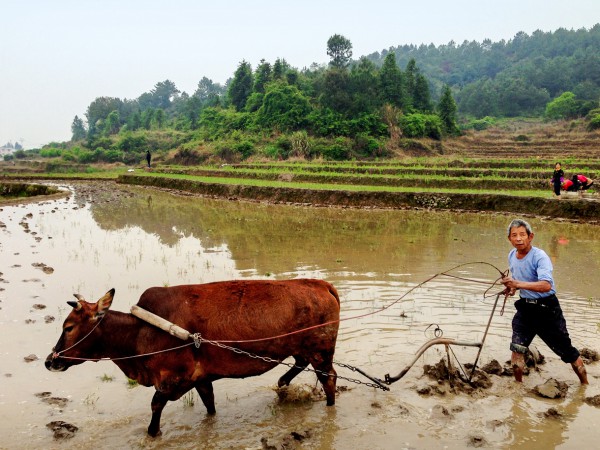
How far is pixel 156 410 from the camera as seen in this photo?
4414 mm

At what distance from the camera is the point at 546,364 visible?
5.89m

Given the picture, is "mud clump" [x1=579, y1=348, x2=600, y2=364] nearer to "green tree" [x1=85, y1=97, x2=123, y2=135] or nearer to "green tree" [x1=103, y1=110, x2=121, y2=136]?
"green tree" [x1=103, y1=110, x2=121, y2=136]

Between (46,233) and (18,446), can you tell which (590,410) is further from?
(46,233)

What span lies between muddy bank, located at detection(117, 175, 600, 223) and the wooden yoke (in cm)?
1566

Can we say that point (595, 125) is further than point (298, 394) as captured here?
Yes

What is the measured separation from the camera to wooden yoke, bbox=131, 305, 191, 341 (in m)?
4.22

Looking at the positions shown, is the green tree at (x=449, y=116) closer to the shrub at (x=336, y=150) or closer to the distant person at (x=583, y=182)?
the shrub at (x=336, y=150)

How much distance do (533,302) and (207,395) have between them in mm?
3296

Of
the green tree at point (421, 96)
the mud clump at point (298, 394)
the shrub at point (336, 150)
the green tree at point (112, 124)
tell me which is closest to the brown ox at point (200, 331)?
the mud clump at point (298, 394)

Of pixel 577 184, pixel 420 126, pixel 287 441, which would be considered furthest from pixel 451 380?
pixel 420 126

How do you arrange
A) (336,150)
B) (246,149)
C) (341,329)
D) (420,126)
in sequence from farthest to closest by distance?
(420,126) → (246,149) → (336,150) → (341,329)

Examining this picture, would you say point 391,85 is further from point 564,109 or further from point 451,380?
point 451,380

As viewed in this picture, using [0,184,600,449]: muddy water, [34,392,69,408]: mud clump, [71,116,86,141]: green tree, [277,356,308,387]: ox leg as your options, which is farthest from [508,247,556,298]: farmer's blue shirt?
[71,116,86,141]: green tree

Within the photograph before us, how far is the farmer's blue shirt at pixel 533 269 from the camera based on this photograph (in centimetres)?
487
